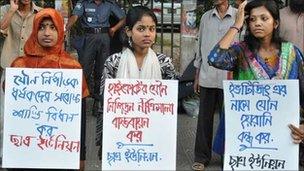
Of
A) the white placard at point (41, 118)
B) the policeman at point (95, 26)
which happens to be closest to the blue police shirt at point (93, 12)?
the policeman at point (95, 26)

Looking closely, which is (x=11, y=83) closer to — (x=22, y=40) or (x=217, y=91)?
(x=22, y=40)

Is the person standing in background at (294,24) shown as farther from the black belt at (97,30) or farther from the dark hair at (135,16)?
the black belt at (97,30)

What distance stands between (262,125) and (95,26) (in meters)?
4.24

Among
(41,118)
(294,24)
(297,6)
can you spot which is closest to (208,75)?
(294,24)

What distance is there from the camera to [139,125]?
4.00m

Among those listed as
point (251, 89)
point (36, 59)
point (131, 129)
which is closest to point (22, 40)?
point (36, 59)

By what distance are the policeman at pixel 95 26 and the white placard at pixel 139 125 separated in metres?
3.97

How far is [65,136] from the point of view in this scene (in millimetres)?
3959

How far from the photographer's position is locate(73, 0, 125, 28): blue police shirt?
25.7 feet

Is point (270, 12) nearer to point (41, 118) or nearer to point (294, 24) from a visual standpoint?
point (41, 118)

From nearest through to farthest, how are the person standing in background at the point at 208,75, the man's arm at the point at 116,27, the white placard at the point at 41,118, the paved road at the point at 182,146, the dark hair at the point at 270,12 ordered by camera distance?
the white placard at the point at 41,118 < the dark hair at the point at 270,12 < the person standing in background at the point at 208,75 < the paved road at the point at 182,146 < the man's arm at the point at 116,27

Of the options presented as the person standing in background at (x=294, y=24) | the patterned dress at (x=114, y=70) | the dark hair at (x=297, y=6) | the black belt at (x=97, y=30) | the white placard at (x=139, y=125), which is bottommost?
the white placard at (x=139, y=125)

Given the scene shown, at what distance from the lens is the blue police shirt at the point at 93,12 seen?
7.85m

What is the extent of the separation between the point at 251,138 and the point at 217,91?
1.97 metres
